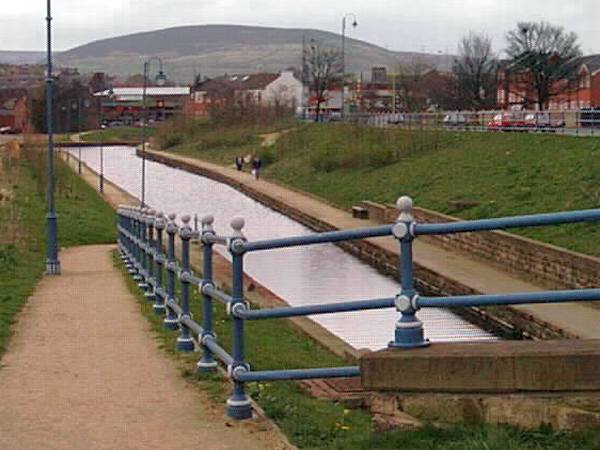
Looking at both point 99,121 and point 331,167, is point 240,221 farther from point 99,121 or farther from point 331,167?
point 99,121

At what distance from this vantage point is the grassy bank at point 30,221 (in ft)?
62.1

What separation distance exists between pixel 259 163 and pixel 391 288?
4763 cm

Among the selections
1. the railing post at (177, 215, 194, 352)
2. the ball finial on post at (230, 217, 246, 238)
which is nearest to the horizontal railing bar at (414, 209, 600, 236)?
the ball finial on post at (230, 217, 246, 238)

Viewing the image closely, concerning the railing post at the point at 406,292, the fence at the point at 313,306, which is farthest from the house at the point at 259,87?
the railing post at the point at 406,292

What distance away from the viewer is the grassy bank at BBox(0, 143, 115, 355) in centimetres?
1892

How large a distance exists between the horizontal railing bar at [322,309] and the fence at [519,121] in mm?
38489

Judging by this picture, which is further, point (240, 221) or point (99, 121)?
point (99, 121)

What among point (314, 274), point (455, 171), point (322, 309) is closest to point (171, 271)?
point (322, 309)

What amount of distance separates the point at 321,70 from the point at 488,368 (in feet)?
Answer: 454

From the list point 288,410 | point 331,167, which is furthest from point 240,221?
point 331,167

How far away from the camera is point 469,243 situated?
3164 cm

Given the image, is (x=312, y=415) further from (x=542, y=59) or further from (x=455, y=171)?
(x=542, y=59)

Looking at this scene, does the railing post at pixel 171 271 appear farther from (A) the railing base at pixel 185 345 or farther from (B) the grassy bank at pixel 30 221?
(B) the grassy bank at pixel 30 221

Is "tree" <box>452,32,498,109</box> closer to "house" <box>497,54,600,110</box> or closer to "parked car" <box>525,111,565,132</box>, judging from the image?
"house" <box>497,54,600,110</box>
